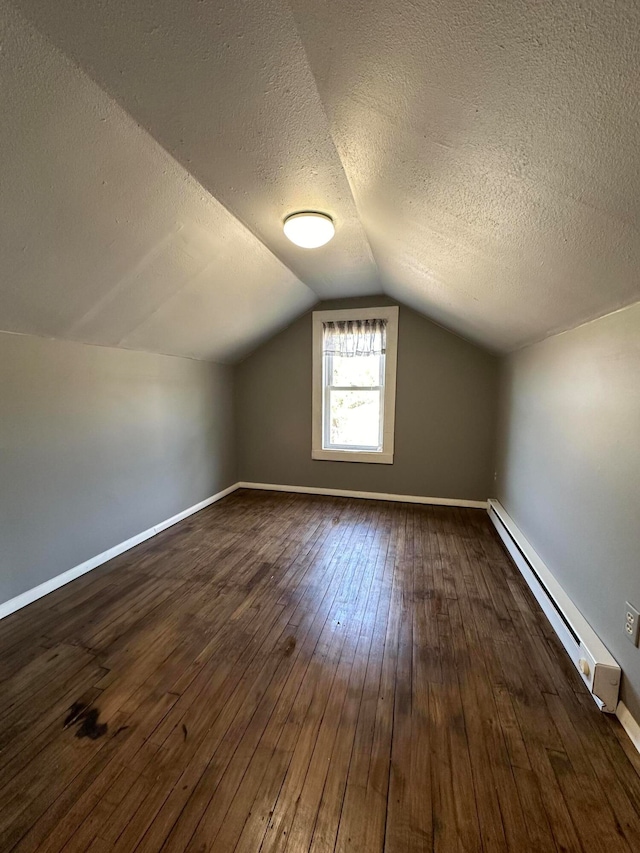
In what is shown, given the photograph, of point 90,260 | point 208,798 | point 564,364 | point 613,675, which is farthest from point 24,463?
point 564,364

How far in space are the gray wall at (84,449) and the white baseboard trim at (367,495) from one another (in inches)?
41.1

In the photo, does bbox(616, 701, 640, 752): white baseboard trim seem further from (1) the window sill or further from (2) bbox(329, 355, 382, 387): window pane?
(2) bbox(329, 355, 382, 387): window pane

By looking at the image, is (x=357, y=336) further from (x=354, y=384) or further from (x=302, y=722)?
(x=302, y=722)

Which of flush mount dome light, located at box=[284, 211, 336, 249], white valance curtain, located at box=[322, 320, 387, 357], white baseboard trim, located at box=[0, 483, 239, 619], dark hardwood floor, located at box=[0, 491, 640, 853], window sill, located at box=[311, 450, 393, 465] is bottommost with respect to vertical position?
dark hardwood floor, located at box=[0, 491, 640, 853]

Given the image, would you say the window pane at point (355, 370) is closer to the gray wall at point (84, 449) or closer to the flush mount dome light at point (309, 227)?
the gray wall at point (84, 449)

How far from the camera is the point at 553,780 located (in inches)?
46.7

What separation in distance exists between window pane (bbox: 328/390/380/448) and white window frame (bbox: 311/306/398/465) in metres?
0.12

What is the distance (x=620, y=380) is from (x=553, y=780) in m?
1.50

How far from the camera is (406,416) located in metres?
4.01

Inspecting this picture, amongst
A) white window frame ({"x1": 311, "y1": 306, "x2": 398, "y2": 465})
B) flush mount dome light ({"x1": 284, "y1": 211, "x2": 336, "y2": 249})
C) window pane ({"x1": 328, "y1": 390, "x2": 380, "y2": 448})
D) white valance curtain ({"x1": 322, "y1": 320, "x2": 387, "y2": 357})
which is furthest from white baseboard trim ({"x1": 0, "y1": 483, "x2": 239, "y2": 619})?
flush mount dome light ({"x1": 284, "y1": 211, "x2": 336, "y2": 249})

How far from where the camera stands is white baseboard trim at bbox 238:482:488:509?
12.9 feet

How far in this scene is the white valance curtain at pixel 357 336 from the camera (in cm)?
399

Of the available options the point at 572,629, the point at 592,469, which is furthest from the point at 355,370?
the point at 572,629

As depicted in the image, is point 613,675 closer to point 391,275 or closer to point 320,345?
point 391,275
